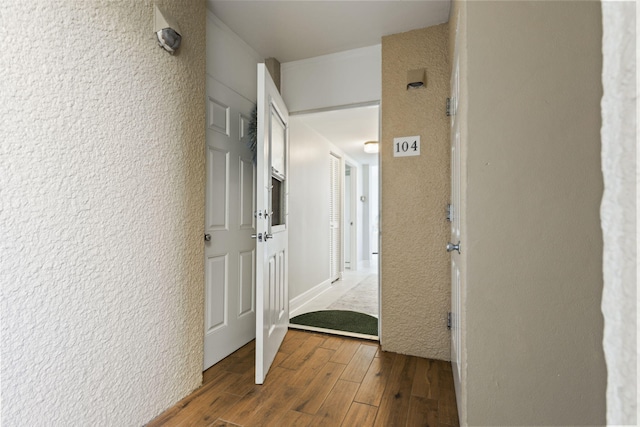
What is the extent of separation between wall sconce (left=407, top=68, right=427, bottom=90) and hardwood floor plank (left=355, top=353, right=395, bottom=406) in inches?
75.8

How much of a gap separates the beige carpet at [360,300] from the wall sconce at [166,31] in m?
2.79

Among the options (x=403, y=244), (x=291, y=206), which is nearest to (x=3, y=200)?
(x=403, y=244)

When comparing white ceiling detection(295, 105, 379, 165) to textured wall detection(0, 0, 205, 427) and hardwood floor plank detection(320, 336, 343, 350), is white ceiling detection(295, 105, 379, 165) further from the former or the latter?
hardwood floor plank detection(320, 336, 343, 350)

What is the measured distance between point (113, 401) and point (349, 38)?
2.65m

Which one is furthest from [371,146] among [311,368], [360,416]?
[360,416]

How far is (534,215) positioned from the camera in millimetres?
1018

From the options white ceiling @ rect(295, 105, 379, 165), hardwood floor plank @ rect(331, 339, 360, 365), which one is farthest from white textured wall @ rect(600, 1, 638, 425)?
white ceiling @ rect(295, 105, 379, 165)

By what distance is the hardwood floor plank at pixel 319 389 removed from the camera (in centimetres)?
173

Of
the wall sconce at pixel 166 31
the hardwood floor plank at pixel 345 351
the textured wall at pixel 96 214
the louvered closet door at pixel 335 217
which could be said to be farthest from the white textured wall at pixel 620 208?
the louvered closet door at pixel 335 217

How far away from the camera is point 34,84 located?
1169mm

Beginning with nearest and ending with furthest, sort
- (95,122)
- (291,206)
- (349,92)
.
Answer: (95,122) → (349,92) → (291,206)

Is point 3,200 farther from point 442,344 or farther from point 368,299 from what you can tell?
point 368,299

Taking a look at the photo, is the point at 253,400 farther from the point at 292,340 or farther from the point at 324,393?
the point at 292,340

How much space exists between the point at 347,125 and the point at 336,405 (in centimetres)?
316
